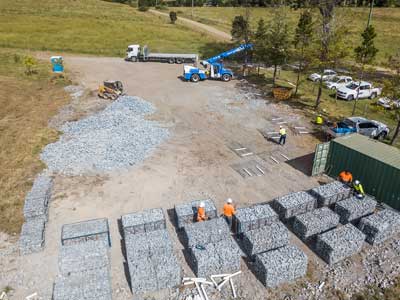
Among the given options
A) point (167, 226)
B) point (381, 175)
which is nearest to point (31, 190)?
point (167, 226)

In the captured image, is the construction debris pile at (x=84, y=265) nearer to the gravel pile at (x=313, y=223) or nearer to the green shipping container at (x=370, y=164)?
the gravel pile at (x=313, y=223)

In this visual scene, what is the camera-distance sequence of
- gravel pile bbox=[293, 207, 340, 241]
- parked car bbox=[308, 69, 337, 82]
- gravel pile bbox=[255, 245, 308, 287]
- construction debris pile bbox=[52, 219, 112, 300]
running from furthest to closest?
parked car bbox=[308, 69, 337, 82], gravel pile bbox=[293, 207, 340, 241], gravel pile bbox=[255, 245, 308, 287], construction debris pile bbox=[52, 219, 112, 300]

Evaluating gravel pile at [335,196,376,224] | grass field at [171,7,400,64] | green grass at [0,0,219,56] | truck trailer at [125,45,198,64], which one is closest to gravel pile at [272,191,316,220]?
gravel pile at [335,196,376,224]

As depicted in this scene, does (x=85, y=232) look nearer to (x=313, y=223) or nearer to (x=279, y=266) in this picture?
(x=279, y=266)

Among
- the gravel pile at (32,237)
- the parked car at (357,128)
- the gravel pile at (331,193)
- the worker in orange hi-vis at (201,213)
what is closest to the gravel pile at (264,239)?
the worker in orange hi-vis at (201,213)

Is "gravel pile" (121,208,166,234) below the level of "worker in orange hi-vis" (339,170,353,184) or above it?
below

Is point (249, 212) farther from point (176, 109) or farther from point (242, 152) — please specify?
point (176, 109)

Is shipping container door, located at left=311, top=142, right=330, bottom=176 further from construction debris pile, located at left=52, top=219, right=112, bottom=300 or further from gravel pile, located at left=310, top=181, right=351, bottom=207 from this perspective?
construction debris pile, located at left=52, top=219, right=112, bottom=300
